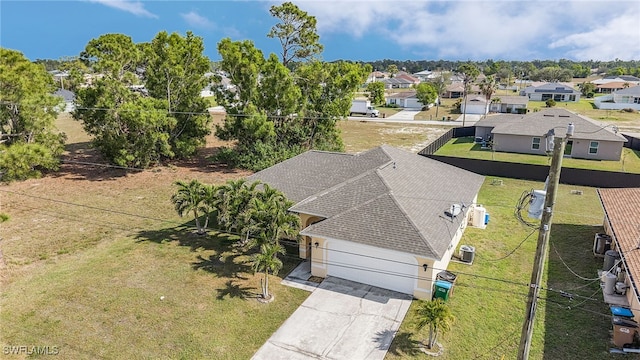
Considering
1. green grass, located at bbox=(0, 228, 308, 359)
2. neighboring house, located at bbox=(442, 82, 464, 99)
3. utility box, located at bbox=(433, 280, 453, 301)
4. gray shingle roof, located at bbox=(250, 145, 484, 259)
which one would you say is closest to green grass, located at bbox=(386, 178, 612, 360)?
utility box, located at bbox=(433, 280, 453, 301)

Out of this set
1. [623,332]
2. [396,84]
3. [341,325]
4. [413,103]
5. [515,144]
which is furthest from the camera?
[396,84]

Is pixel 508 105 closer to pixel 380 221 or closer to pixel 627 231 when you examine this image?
Answer: pixel 627 231

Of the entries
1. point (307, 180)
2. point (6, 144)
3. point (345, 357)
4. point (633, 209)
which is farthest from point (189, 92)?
point (633, 209)

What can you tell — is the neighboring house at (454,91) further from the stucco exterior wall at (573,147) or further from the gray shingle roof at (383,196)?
the gray shingle roof at (383,196)

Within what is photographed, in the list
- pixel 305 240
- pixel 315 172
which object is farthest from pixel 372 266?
pixel 315 172

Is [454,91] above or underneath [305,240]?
above

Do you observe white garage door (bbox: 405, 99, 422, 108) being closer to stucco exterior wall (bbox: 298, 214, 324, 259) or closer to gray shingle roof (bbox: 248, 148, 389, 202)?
gray shingle roof (bbox: 248, 148, 389, 202)

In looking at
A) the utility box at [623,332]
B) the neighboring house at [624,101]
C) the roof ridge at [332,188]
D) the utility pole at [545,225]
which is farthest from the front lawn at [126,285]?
the neighboring house at [624,101]
